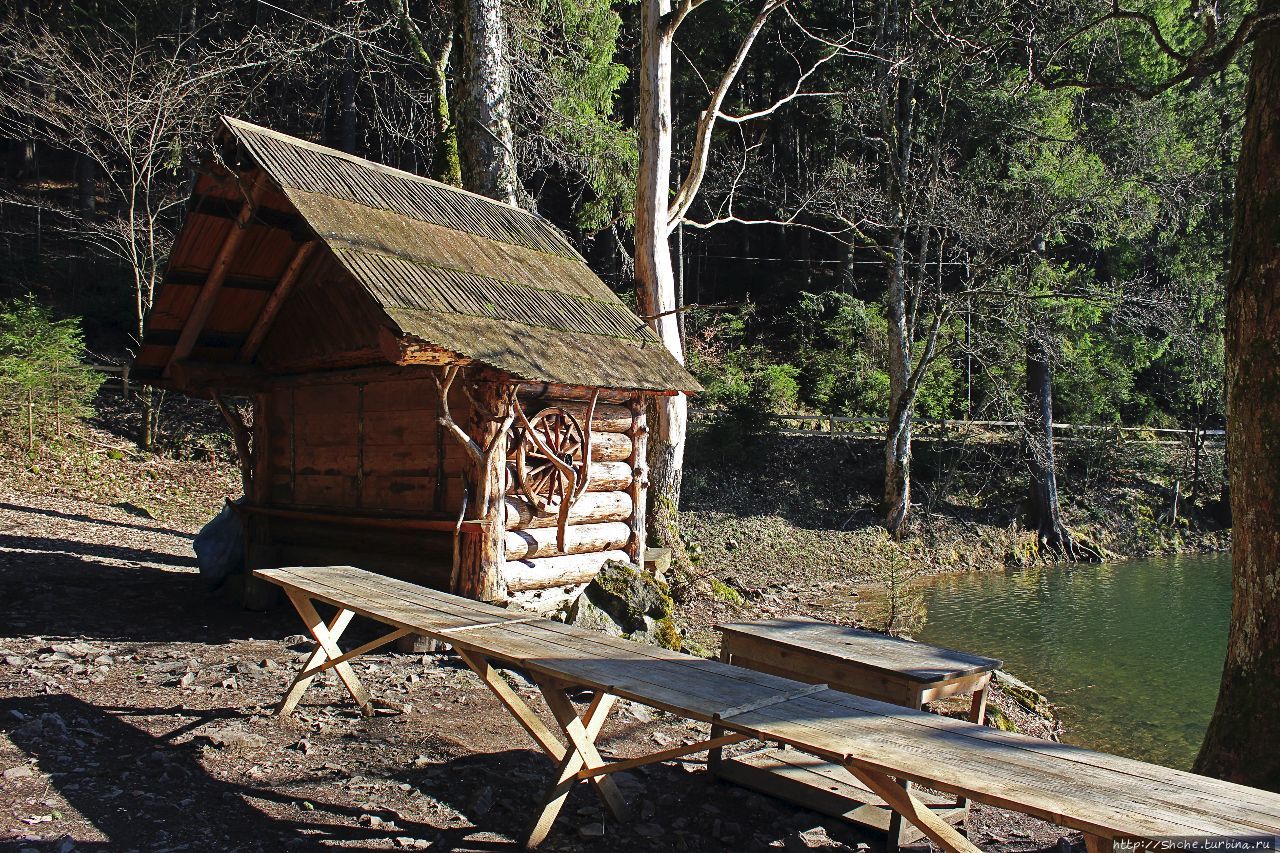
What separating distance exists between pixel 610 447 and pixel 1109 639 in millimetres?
8094

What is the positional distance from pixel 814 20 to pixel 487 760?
23.4 metres

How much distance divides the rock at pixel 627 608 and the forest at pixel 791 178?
3.10 m

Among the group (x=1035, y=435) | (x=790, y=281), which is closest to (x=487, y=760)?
(x=1035, y=435)

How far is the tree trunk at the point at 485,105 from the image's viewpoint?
40.1 feet

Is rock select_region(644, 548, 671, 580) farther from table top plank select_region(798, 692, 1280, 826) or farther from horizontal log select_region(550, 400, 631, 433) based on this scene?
table top plank select_region(798, 692, 1280, 826)

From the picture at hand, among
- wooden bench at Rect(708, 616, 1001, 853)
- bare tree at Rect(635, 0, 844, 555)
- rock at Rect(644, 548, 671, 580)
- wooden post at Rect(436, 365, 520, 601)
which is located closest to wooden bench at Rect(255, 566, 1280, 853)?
wooden bench at Rect(708, 616, 1001, 853)

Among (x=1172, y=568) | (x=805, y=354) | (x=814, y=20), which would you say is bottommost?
(x=1172, y=568)

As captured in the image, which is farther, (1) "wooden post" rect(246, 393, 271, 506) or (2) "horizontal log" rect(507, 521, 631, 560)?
(1) "wooden post" rect(246, 393, 271, 506)

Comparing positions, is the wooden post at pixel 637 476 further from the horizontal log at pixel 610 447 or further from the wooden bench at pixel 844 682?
the wooden bench at pixel 844 682

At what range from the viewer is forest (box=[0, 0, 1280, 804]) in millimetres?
13594

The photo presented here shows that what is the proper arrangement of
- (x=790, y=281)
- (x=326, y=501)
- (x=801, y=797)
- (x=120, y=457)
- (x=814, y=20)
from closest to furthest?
(x=801, y=797), (x=326, y=501), (x=120, y=457), (x=814, y=20), (x=790, y=281)

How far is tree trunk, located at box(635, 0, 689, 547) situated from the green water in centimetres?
422

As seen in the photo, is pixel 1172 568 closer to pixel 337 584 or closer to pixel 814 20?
pixel 814 20

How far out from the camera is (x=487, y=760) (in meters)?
5.59
